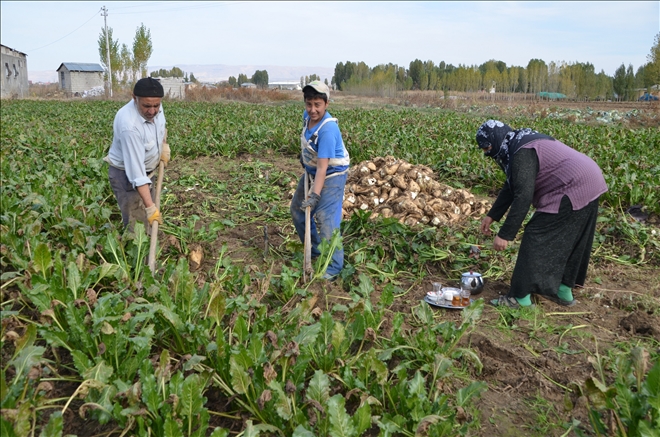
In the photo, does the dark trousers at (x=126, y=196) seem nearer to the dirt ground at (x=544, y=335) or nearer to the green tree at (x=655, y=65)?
the dirt ground at (x=544, y=335)

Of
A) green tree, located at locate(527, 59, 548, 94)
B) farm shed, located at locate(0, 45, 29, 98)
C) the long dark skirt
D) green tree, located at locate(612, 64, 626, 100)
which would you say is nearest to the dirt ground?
the long dark skirt

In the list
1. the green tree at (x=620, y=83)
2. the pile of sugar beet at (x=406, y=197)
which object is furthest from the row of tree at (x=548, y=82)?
the pile of sugar beet at (x=406, y=197)

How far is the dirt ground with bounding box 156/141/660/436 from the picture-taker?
293 centimetres

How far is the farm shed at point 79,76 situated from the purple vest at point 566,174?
71.2 metres

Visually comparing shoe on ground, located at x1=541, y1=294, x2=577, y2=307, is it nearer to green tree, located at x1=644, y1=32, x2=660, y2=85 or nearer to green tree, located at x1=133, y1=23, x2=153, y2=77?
green tree, located at x1=644, y1=32, x2=660, y2=85

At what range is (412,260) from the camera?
4988 mm

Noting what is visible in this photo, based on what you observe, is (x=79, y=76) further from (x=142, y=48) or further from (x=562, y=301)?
(x=562, y=301)

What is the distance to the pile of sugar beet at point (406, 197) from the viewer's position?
6.04m

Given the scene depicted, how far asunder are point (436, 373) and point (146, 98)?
2839 millimetres

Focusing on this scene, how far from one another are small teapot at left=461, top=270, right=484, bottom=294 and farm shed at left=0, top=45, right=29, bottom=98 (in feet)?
180

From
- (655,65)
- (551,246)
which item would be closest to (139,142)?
(551,246)

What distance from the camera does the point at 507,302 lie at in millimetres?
4188

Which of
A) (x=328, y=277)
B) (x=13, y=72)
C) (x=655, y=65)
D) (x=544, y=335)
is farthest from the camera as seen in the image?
(x=13, y=72)

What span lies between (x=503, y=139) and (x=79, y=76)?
7356 centimetres
